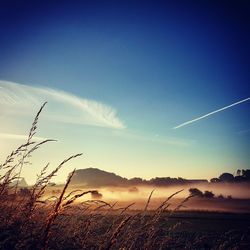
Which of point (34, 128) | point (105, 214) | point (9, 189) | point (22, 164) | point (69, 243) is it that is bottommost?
point (69, 243)

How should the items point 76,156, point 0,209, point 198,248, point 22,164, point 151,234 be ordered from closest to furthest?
1. point 76,156
2. point 151,234
3. point 0,209
4. point 22,164
5. point 198,248

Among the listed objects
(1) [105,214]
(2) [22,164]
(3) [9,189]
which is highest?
(2) [22,164]

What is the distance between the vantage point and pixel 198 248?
10.1m

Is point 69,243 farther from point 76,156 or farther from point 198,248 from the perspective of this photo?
point 198,248

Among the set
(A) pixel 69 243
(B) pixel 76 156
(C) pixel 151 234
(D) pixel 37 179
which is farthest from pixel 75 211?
(B) pixel 76 156

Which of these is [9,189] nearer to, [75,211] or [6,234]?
[75,211]

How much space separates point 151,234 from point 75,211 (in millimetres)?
2402

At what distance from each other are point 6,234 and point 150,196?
1.66m

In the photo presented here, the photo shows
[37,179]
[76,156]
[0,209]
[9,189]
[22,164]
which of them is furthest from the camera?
[9,189]

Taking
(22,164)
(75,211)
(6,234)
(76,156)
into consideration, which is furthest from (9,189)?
(76,156)

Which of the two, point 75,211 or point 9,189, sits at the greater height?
point 9,189

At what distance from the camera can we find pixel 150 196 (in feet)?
11.6

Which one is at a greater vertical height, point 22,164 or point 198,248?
point 22,164

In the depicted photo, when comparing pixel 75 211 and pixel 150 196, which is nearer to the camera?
pixel 150 196
